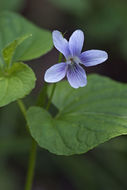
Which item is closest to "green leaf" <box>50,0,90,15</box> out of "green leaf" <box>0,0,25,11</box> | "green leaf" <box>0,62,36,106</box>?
"green leaf" <box>0,0,25,11</box>

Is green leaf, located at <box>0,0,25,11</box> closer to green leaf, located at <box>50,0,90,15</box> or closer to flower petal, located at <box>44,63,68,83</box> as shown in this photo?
green leaf, located at <box>50,0,90,15</box>

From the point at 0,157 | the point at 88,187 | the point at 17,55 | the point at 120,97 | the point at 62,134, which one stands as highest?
the point at 17,55

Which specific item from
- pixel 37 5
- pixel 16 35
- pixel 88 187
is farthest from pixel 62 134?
pixel 37 5

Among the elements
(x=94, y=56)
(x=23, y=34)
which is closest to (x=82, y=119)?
(x=94, y=56)

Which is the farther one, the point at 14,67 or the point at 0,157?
the point at 0,157

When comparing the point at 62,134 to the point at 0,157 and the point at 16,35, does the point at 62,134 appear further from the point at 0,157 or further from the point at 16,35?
the point at 0,157

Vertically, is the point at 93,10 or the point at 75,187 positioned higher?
the point at 93,10

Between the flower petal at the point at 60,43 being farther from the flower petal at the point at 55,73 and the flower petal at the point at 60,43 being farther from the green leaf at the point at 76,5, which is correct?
the green leaf at the point at 76,5
